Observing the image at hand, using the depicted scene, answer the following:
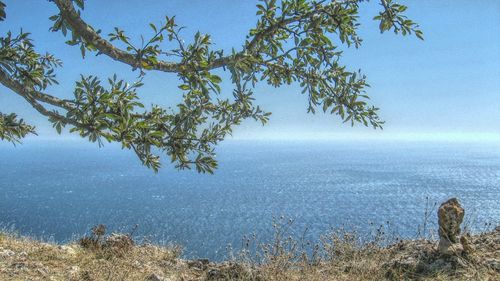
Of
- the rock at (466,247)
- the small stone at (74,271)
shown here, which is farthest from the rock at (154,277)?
the rock at (466,247)

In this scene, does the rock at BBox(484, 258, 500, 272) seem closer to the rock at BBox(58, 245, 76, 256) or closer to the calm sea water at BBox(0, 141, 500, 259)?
the rock at BBox(58, 245, 76, 256)

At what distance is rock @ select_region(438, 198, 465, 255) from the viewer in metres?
6.92

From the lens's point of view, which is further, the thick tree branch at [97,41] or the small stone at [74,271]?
the small stone at [74,271]

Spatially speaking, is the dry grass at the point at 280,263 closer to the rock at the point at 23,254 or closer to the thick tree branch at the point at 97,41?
the rock at the point at 23,254

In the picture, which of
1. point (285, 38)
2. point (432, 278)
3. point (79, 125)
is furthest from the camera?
point (432, 278)

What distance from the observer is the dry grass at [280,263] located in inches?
261

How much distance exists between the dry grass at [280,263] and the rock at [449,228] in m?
0.22

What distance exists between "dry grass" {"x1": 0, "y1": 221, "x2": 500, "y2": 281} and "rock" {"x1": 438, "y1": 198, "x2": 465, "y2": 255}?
0.22 m

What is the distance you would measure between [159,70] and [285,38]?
1608 mm

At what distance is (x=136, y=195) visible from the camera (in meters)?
101

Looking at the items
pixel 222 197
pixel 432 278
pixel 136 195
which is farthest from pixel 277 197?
pixel 432 278

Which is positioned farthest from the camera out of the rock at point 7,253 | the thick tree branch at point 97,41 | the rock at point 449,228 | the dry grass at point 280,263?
the rock at point 7,253

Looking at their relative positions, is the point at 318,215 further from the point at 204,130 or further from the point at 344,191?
the point at 204,130

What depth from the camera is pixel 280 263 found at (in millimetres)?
6945
